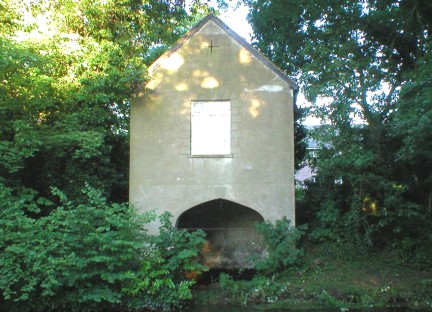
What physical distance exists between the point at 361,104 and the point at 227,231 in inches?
226

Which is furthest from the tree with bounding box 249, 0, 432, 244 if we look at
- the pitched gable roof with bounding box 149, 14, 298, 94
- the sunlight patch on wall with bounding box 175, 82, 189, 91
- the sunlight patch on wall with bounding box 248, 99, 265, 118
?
the sunlight patch on wall with bounding box 175, 82, 189, 91

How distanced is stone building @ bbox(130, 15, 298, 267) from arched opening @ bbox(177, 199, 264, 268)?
6.69ft

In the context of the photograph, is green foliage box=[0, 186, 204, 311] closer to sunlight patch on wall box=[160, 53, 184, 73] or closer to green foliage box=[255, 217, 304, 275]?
green foliage box=[255, 217, 304, 275]

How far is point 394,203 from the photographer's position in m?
13.8

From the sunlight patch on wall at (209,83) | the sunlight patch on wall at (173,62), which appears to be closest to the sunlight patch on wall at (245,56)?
the sunlight patch on wall at (209,83)

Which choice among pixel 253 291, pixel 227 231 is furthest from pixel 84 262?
pixel 227 231

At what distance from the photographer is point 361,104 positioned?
1332 cm

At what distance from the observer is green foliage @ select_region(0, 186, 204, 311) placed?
10.4 meters

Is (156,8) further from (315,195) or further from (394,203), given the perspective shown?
(394,203)

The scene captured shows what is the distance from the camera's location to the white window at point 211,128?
13.8 m

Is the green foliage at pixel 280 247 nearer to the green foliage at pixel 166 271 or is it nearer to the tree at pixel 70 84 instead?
the green foliage at pixel 166 271

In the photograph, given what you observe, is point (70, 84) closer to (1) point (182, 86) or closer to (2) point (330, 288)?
(1) point (182, 86)

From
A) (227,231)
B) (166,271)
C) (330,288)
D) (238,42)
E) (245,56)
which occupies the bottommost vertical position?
(330,288)

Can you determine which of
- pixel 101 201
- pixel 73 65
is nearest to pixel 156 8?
pixel 73 65
